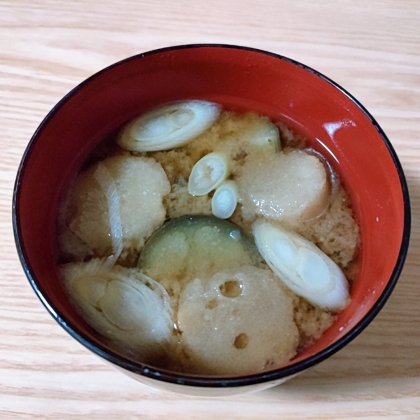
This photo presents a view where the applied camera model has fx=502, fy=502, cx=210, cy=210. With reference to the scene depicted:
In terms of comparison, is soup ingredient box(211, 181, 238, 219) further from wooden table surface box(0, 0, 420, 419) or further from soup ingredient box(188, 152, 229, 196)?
wooden table surface box(0, 0, 420, 419)

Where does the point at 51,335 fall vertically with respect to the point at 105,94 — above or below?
below

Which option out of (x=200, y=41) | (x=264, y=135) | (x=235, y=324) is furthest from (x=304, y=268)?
(x=200, y=41)

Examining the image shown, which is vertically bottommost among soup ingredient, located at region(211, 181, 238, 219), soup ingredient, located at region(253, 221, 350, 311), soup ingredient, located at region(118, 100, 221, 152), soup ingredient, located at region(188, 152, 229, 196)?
soup ingredient, located at region(253, 221, 350, 311)

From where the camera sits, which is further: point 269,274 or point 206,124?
point 206,124

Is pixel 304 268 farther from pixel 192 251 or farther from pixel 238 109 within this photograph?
pixel 238 109

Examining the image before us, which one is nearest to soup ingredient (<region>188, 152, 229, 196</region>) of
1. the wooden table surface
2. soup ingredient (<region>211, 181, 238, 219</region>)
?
soup ingredient (<region>211, 181, 238, 219</region>)

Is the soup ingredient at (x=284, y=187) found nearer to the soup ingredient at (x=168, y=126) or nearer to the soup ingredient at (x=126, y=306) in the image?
the soup ingredient at (x=168, y=126)

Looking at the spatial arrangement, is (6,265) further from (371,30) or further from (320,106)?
(371,30)

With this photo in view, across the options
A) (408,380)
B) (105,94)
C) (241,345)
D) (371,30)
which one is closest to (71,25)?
(105,94)
